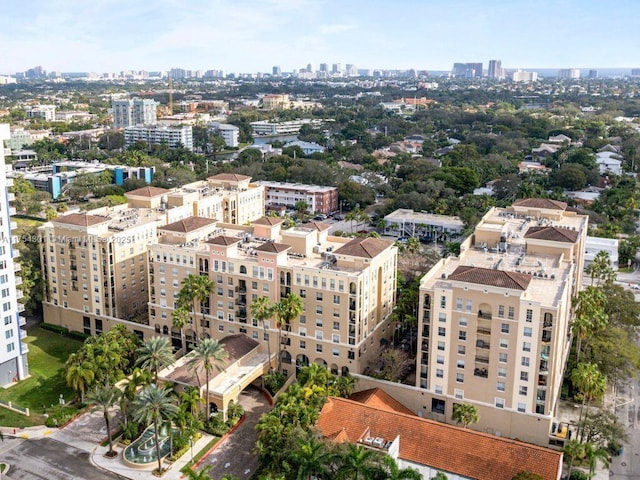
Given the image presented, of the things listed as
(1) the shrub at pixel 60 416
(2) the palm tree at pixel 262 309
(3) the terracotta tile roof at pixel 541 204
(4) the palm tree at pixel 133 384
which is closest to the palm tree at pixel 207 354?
(4) the palm tree at pixel 133 384

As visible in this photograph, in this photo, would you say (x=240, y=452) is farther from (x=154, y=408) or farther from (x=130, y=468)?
(x=154, y=408)

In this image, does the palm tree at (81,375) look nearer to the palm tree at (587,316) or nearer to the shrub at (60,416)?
the shrub at (60,416)

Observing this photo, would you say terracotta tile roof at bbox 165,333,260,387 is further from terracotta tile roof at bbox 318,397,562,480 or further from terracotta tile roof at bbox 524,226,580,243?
terracotta tile roof at bbox 524,226,580,243

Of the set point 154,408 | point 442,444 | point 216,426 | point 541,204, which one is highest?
point 541,204

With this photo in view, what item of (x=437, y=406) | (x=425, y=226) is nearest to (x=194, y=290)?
(x=437, y=406)

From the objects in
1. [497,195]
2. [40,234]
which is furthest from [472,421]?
[497,195]

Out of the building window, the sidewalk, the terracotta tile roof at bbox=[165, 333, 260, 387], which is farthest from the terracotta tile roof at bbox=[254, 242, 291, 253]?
the building window
